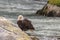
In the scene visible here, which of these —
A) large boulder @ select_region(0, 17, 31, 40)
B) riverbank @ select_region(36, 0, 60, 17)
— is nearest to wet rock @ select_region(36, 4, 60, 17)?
riverbank @ select_region(36, 0, 60, 17)

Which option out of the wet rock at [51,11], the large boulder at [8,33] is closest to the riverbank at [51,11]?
the wet rock at [51,11]

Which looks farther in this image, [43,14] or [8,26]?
[43,14]

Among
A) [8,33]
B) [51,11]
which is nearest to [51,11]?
[51,11]

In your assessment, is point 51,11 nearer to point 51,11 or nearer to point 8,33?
point 51,11

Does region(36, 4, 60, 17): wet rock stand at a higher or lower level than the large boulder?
lower

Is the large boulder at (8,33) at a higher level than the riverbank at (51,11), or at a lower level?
higher

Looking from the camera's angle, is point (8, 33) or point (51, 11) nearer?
point (8, 33)

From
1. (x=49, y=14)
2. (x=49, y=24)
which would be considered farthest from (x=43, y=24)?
(x=49, y=14)

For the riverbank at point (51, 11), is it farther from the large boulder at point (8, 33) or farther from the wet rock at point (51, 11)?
the large boulder at point (8, 33)

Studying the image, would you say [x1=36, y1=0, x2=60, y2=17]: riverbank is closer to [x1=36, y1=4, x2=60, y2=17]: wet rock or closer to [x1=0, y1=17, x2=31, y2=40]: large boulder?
[x1=36, y1=4, x2=60, y2=17]: wet rock

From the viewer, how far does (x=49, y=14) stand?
90.4ft

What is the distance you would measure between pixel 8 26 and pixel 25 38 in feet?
2.14

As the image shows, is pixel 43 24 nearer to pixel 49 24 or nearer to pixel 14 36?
pixel 49 24

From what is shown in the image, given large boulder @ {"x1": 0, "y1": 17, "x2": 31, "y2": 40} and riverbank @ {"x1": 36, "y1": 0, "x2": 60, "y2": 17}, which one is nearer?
large boulder @ {"x1": 0, "y1": 17, "x2": 31, "y2": 40}
